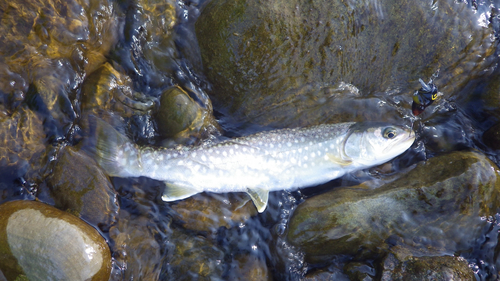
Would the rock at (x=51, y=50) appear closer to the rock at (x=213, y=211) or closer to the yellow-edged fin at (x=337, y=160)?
the rock at (x=213, y=211)

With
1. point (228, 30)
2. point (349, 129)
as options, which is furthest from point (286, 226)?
point (228, 30)

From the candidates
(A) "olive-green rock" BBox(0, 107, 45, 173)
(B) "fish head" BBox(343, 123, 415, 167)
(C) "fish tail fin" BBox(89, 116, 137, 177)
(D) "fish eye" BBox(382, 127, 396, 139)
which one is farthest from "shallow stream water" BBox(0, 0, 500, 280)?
(D) "fish eye" BBox(382, 127, 396, 139)

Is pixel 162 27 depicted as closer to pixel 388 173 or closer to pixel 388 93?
pixel 388 93

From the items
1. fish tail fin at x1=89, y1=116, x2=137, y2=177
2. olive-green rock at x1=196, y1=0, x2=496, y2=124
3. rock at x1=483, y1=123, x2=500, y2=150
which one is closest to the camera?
fish tail fin at x1=89, y1=116, x2=137, y2=177

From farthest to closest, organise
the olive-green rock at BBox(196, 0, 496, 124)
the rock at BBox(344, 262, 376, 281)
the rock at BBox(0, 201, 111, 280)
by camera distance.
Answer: the olive-green rock at BBox(196, 0, 496, 124) → the rock at BBox(344, 262, 376, 281) → the rock at BBox(0, 201, 111, 280)

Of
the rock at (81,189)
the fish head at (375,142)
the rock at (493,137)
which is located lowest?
the rock at (81,189)

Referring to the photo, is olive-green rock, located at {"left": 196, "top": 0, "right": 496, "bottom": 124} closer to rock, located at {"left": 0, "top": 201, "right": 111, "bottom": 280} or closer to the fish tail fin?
the fish tail fin

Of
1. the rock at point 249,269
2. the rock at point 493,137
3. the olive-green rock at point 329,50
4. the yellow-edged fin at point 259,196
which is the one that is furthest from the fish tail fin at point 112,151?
the rock at point 493,137
